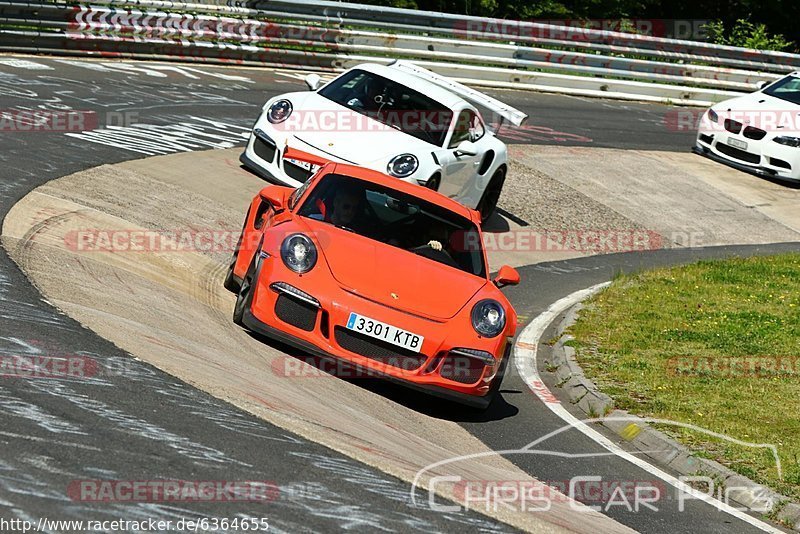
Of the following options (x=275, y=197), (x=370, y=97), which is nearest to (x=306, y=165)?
(x=370, y=97)

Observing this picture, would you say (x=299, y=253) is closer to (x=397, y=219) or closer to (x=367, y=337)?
(x=367, y=337)

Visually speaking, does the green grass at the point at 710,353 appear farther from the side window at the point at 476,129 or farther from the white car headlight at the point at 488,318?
the side window at the point at 476,129

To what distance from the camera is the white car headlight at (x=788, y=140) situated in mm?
19828

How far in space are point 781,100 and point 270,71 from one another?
364 inches

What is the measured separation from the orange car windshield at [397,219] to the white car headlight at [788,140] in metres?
12.4

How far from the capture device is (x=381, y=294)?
775 cm

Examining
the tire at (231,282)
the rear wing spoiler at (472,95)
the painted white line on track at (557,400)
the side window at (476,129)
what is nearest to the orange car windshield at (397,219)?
the tire at (231,282)

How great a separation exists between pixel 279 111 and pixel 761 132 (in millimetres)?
10031

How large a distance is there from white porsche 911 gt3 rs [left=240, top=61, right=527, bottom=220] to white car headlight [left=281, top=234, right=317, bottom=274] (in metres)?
4.67

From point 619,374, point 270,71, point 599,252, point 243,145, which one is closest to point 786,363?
point 619,374

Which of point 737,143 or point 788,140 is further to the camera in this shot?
point 737,143

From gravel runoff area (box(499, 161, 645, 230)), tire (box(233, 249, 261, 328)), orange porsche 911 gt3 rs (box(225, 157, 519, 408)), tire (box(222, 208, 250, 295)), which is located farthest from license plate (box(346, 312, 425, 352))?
gravel runoff area (box(499, 161, 645, 230))

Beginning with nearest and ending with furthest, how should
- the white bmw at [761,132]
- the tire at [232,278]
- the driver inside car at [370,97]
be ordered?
the tire at [232,278] → the driver inside car at [370,97] → the white bmw at [761,132]

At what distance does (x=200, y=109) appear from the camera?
17578 mm
